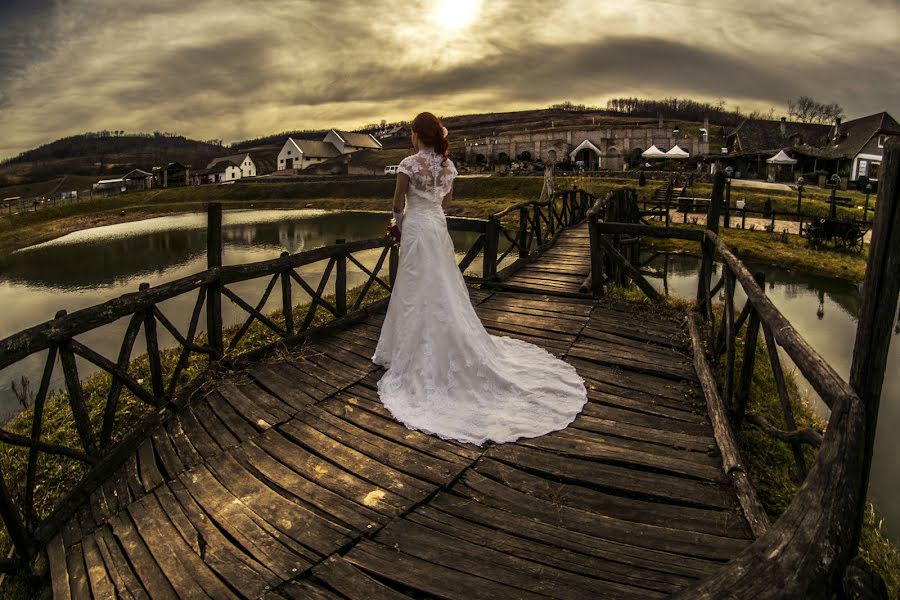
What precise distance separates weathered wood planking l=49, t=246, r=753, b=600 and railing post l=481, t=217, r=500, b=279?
14.6ft

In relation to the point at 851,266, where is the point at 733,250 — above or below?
above

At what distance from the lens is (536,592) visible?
2.83 meters

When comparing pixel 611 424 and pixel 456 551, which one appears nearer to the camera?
pixel 456 551

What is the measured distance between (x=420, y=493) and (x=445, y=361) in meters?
1.85

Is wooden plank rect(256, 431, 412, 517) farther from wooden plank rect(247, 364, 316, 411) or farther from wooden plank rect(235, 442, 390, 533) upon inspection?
wooden plank rect(247, 364, 316, 411)

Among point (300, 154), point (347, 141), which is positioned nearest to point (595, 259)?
point (300, 154)

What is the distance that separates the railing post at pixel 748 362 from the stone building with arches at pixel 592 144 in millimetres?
53645

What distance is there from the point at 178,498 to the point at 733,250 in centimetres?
669

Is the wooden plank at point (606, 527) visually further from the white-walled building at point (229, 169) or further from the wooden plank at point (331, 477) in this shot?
the white-walled building at point (229, 169)

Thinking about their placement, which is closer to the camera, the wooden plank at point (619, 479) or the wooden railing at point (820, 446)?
the wooden railing at point (820, 446)

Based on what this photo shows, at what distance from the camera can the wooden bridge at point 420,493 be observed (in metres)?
2.78

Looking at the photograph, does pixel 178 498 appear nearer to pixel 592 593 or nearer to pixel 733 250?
pixel 592 593

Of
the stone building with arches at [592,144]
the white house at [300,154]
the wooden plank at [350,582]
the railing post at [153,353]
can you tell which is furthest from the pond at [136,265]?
the white house at [300,154]

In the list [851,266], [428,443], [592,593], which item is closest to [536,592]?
[592,593]
